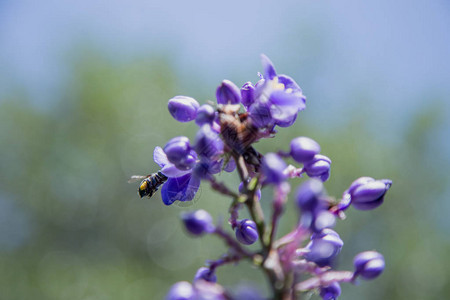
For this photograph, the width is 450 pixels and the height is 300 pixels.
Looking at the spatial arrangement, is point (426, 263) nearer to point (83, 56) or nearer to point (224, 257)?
point (83, 56)

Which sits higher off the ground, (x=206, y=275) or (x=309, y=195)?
(x=309, y=195)

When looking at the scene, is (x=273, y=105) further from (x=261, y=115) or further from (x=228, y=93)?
(x=228, y=93)

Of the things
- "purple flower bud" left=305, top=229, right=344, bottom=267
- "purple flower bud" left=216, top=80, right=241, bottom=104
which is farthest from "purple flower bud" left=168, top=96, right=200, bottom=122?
"purple flower bud" left=305, top=229, right=344, bottom=267

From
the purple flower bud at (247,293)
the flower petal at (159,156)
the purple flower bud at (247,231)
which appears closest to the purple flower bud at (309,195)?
the purple flower bud at (247,293)

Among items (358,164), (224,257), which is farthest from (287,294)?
(358,164)

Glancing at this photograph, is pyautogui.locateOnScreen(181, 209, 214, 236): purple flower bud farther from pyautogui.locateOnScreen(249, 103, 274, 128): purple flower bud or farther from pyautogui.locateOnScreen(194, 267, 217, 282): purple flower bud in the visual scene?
pyautogui.locateOnScreen(249, 103, 274, 128): purple flower bud

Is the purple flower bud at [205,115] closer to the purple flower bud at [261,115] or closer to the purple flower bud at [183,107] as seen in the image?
the purple flower bud at [261,115]

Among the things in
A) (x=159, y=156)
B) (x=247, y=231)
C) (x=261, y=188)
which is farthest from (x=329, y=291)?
(x=159, y=156)

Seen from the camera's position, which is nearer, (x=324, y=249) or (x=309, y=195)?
(x=309, y=195)
